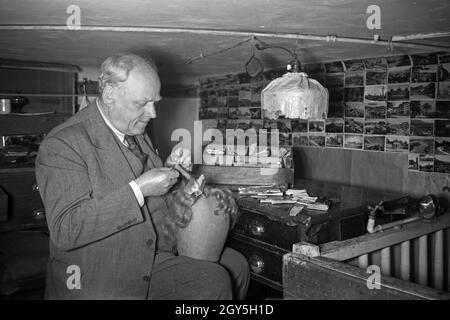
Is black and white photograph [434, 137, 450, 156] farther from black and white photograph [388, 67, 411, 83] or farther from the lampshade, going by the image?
the lampshade

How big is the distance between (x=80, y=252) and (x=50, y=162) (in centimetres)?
42

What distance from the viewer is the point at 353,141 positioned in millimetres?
4258

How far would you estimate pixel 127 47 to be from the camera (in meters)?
3.35

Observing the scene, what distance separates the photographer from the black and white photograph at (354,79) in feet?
13.6

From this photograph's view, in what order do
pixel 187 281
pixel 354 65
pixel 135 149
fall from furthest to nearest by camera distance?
1. pixel 354 65
2. pixel 135 149
3. pixel 187 281

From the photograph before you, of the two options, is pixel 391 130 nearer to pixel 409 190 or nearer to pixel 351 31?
pixel 409 190

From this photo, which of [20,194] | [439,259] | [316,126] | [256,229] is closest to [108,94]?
[256,229]

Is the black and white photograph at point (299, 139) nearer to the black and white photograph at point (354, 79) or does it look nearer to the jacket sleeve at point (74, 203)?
the black and white photograph at point (354, 79)

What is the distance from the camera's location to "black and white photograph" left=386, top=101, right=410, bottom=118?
3.81 metres

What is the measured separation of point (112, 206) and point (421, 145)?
3.29 m

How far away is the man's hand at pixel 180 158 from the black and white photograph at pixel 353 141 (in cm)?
271

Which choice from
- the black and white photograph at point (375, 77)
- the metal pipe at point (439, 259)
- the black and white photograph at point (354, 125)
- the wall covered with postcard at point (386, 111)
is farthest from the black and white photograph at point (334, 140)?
the metal pipe at point (439, 259)

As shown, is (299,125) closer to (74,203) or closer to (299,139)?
(299,139)
